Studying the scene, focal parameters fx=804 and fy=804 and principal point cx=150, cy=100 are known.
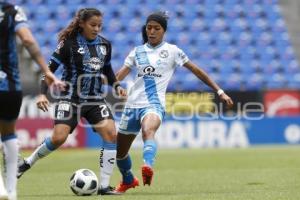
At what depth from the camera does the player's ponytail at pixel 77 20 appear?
9.91m

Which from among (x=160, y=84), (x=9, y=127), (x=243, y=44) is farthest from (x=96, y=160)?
(x=243, y=44)

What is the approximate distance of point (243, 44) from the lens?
29359 millimetres

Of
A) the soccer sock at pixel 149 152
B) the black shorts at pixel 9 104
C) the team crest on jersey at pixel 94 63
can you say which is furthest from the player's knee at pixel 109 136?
the black shorts at pixel 9 104

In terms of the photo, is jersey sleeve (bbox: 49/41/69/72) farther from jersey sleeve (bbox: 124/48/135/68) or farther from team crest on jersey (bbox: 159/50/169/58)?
team crest on jersey (bbox: 159/50/169/58)

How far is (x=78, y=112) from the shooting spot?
10.1m

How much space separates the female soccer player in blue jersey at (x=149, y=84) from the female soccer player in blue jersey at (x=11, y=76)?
255 cm

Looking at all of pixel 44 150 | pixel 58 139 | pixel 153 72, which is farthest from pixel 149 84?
pixel 44 150

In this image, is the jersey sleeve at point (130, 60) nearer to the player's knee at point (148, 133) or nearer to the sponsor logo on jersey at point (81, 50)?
the sponsor logo on jersey at point (81, 50)

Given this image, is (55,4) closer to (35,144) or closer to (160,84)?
(35,144)

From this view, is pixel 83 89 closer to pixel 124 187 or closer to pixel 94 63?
pixel 94 63

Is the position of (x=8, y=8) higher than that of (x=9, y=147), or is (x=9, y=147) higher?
(x=8, y=8)

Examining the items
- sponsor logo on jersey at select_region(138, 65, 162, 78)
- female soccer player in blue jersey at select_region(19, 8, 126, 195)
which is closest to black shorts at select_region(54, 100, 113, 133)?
female soccer player in blue jersey at select_region(19, 8, 126, 195)

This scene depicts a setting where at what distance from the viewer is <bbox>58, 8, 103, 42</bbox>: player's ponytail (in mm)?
9906

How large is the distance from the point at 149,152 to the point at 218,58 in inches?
770
